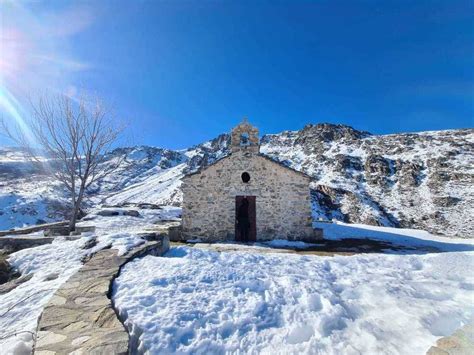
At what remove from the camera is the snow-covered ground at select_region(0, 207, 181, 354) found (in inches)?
→ 156

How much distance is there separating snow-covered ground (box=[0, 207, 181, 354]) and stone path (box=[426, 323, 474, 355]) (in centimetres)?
546

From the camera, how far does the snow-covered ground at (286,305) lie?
3.77 meters

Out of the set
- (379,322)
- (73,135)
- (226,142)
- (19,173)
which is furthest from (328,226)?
(226,142)

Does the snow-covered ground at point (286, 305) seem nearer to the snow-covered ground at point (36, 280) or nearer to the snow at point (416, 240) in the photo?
the snow-covered ground at point (36, 280)

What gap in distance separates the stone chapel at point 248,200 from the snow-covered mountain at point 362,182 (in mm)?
22077

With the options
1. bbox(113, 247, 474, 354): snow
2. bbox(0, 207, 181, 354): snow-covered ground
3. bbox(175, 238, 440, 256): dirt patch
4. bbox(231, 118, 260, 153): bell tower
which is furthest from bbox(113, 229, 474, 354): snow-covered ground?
bbox(231, 118, 260, 153): bell tower

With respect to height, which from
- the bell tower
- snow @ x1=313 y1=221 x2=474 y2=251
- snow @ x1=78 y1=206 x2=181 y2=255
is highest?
the bell tower

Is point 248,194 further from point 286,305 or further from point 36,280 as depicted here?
point 36,280

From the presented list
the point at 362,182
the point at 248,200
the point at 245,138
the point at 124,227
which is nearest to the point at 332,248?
the point at 248,200

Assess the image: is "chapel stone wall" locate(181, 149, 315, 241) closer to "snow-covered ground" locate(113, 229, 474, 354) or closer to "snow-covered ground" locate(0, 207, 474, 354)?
"snow-covered ground" locate(0, 207, 474, 354)

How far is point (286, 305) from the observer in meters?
4.73

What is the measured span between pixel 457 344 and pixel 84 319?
5014mm

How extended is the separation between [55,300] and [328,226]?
707 inches

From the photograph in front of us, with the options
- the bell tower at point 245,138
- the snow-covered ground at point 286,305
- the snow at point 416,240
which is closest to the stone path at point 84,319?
the snow-covered ground at point 286,305
